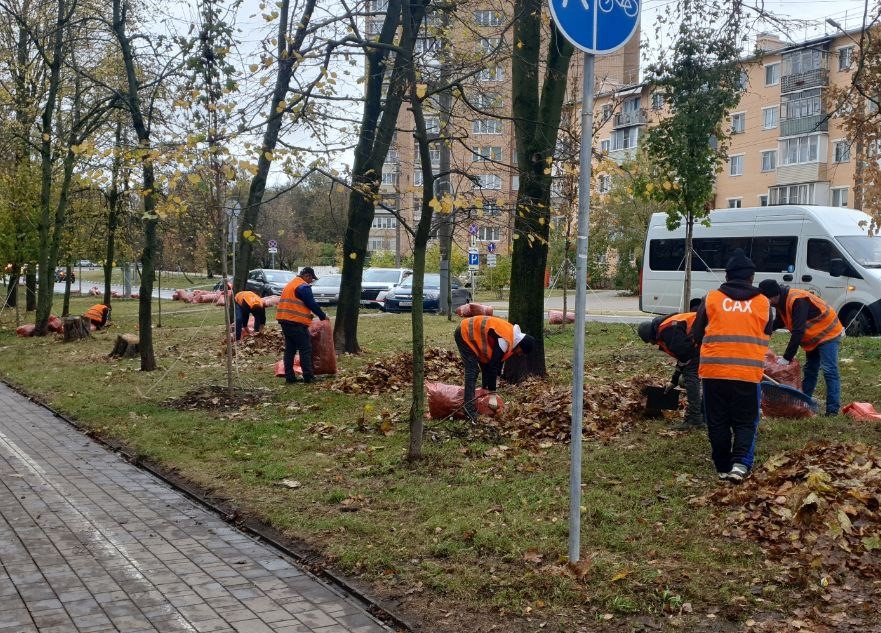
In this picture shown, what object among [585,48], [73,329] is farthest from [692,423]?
[73,329]

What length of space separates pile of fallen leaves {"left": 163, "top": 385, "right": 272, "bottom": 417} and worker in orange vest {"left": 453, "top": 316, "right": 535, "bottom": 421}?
3312 mm

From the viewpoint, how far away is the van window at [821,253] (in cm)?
1809

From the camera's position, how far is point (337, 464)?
816cm

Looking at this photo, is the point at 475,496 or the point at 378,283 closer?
the point at 475,496

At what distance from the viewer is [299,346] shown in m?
13.0

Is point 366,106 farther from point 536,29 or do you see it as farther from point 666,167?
point 666,167

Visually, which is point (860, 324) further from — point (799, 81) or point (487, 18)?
point (799, 81)

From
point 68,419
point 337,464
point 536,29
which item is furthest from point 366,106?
point 337,464

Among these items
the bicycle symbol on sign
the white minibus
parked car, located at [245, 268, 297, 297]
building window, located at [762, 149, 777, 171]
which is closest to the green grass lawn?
the bicycle symbol on sign

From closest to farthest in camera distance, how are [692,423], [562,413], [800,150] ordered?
[692,423], [562,413], [800,150]

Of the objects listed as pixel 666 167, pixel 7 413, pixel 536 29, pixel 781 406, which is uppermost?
pixel 536 29

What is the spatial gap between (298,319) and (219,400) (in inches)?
68.1

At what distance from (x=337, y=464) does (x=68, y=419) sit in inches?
192

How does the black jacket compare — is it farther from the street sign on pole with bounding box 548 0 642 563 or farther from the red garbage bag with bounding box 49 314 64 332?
the red garbage bag with bounding box 49 314 64 332
